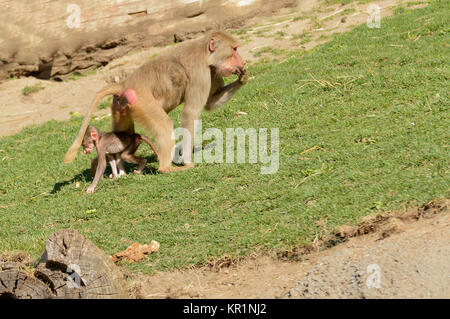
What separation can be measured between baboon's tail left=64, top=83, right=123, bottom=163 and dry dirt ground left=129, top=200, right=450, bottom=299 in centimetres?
243

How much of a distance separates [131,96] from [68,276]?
3.61m

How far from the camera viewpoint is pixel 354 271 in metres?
5.24

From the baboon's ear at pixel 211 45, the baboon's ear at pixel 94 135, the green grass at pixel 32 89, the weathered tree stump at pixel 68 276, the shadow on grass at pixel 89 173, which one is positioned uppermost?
the baboon's ear at pixel 211 45

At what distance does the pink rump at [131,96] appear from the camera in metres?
8.61

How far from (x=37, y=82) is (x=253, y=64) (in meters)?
5.20

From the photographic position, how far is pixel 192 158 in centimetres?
913

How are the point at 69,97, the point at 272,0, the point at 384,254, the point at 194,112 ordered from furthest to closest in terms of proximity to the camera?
the point at 272,0 → the point at 69,97 → the point at 194,112 → the point at 384,254

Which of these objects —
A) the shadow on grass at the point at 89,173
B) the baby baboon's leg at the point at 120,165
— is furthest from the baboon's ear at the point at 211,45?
the baby baboon's leg at the point at 120,165

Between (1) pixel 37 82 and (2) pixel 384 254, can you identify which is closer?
(2) pixel 384 254

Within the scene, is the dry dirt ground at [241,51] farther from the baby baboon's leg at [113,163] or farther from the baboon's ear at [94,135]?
the baboon's ear at [94,135]

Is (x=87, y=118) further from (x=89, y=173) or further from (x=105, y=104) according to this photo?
(x=105, y=104)

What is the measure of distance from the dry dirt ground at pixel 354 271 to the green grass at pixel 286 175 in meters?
0.20
